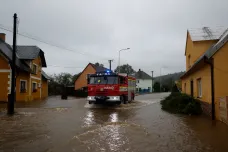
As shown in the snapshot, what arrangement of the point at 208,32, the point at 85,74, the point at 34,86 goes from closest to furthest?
the point at 208,32
the point at 34,86
the point at 85,74

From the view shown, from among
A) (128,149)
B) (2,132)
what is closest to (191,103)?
(128,149)

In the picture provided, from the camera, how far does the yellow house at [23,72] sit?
2308cm

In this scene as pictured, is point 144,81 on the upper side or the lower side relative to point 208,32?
lower

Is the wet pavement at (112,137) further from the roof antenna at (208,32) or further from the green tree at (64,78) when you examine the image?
the green tree at (64,78)

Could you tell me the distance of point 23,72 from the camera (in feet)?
83.9

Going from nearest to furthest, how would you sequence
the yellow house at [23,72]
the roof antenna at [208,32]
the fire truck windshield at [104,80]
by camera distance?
the fire truck windshield at [104,80] < the roof antenna at [208,32] < the yellow house at [23,72]

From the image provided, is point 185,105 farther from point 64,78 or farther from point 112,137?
point 64,78

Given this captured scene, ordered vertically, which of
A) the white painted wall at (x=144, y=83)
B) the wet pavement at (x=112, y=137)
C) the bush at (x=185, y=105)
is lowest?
the wet pavement at (x=112, y=137)

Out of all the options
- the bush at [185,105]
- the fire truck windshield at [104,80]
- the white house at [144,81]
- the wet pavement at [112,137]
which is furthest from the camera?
the white house at [144,81]

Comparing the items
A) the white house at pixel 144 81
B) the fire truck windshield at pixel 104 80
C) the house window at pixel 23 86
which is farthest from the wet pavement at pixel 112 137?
the white house at pixel 144 81

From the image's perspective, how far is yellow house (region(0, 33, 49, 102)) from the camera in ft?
75.7

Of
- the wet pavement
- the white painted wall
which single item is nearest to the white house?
the white painted wall

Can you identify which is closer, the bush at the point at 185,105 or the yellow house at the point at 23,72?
the bush at the point at 185,105

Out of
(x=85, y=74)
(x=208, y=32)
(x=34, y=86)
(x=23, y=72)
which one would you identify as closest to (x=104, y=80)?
(x=208, y=32)
